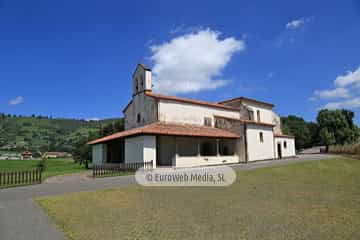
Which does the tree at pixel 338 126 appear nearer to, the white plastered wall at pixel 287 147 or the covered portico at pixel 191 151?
the white plastered wall at pixel 287 147

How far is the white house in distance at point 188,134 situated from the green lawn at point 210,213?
13.1m

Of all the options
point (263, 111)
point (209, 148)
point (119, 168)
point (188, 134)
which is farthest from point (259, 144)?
point (119, 168)

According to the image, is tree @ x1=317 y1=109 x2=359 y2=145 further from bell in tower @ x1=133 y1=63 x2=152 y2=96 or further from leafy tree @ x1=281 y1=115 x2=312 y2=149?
bell in tower @ x1=133 y1=63 x2=152 y2=96

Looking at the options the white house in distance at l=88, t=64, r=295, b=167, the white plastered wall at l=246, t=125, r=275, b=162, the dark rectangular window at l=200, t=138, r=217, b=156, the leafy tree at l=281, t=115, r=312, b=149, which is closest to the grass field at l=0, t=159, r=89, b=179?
the white house in distance at l=88, t=64, r=295, b=167

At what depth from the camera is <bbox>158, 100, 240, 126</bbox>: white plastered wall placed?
2830 centimetres

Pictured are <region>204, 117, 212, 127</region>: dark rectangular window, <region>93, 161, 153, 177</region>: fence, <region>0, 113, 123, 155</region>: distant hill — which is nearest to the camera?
<region>93, 161, 153, 177</region>: fence

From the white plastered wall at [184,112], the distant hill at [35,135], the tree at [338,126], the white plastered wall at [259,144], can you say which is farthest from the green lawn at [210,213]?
the distant hill at [35,135]

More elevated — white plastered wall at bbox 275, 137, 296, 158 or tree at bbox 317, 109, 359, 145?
tree at bbox 317, 109, 359, 145

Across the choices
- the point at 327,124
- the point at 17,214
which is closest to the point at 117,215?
the point at 17,214

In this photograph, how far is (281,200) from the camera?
9.45m

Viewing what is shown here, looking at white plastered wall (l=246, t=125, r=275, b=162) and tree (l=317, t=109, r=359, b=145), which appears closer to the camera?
white plastered wall (l=246, t=125, r=275, b=162)

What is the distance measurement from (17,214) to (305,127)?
220ft

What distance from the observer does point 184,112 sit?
3016cm

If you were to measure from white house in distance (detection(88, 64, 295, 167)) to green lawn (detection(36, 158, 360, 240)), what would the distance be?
43.1ft
